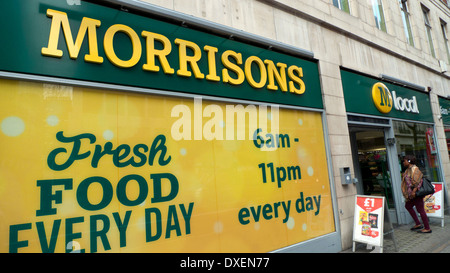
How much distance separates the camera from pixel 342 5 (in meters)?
7.73

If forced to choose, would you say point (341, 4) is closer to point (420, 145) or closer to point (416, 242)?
point (420, 145)

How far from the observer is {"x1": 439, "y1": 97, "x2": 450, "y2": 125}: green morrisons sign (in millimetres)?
10781

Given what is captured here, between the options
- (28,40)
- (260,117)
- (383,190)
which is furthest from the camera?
(383,190)

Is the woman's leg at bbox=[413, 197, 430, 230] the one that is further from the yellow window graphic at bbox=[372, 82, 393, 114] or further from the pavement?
the yellow window graphic at bbox=[372, 82, 393, 114]

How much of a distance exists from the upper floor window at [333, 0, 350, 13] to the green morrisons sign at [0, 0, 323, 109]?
364 cm

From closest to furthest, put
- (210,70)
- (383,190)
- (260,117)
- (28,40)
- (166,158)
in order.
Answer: (28,40) → (166,158) → (210,70) → (260,117) → (383,190)

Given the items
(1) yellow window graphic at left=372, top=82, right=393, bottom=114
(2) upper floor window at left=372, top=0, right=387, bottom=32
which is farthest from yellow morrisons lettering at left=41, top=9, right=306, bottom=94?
(2) upper floor window at left=372, top=0, right=387, bottom=32

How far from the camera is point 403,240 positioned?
582 cm

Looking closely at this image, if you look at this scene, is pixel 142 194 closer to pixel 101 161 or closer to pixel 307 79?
pixel 101 161

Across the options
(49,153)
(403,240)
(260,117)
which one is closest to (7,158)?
(49,153)

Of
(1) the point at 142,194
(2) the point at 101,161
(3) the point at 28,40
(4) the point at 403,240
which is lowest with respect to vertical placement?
(4) the point at 403,240

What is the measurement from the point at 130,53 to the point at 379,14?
9347 mm

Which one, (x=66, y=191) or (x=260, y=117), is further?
(x=260, y=117)

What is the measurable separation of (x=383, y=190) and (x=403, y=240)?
250 centimetres
